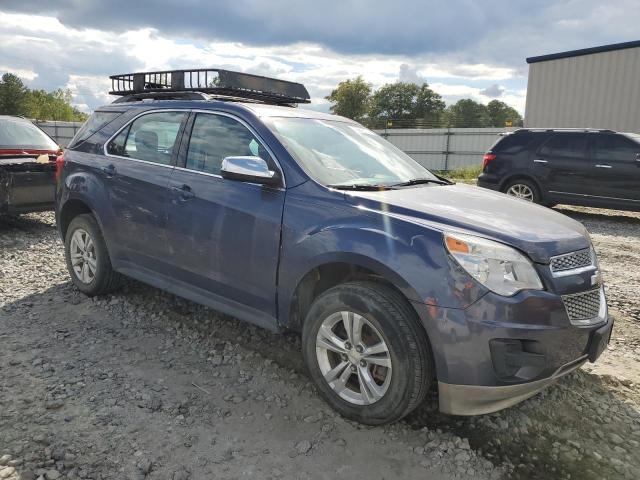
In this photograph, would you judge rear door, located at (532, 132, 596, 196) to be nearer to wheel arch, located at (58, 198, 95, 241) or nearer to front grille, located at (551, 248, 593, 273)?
front grille, located at (551, 248, 593, 273)

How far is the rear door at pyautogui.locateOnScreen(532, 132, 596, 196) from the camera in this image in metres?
9.71

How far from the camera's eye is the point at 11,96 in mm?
49781

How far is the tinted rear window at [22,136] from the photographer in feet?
24.4

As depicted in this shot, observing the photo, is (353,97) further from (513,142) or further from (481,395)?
(481,395)

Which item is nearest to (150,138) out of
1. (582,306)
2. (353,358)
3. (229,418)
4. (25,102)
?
(229,418)

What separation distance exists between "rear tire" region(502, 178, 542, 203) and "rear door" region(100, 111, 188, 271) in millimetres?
7930

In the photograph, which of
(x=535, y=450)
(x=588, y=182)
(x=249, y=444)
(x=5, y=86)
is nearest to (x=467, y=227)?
(x=535, y=450)

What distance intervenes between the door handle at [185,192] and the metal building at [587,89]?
688 inches

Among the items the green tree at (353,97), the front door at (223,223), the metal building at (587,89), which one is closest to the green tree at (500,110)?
the green tree at (353,97)

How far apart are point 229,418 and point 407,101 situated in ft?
282

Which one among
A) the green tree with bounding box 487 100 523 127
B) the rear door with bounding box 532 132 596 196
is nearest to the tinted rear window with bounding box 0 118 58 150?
the rear door with bounding box 532 132 596 196

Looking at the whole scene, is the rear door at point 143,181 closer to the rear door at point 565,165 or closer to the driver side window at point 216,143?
the driver side window at point 216,143

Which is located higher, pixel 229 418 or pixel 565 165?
pixel 565 165

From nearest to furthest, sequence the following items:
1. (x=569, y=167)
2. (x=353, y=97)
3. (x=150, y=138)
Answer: (x=150, y=138)
(x=569, y=167)
(x=353, y=97)
